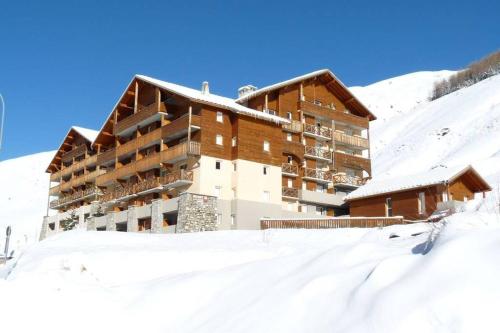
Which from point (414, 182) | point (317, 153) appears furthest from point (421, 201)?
point (317, 153)

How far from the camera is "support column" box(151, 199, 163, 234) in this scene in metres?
39.3

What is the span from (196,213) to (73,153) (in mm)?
28114

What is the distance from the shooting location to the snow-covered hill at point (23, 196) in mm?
74625

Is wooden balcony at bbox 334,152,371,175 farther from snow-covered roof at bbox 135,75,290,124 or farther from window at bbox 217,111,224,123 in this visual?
window at bbox 217,111,224,123

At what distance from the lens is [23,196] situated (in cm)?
10225

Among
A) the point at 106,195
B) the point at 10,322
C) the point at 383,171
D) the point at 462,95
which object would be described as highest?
the point at 462,95

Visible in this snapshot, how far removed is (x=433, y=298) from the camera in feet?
22.4

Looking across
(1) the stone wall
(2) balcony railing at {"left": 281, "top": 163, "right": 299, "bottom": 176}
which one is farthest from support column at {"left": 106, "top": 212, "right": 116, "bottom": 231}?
(2) balcony railing at {"left": 281, "top": 163, "right": 299, "bottom": 176}

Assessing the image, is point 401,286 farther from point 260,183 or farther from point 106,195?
point 106,195

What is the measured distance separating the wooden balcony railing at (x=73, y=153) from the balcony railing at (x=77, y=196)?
4.32m

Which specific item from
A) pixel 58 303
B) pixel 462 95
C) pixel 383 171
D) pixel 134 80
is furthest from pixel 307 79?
pixel 462 95

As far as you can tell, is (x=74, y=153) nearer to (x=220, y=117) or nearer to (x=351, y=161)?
(x=220, y=117)

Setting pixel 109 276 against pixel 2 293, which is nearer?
pixel 2 293

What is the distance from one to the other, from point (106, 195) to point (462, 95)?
208 ft
